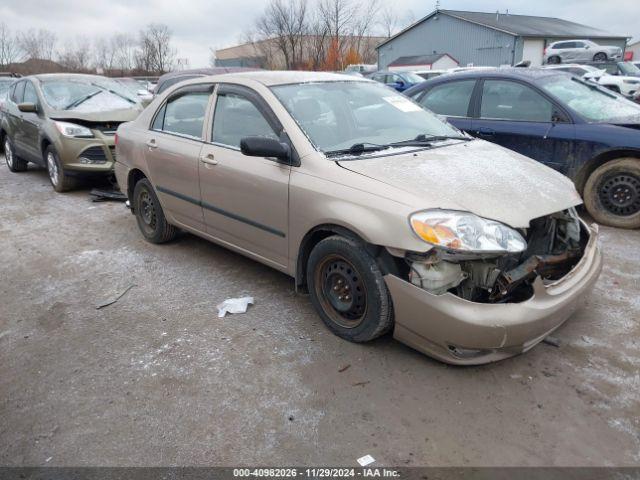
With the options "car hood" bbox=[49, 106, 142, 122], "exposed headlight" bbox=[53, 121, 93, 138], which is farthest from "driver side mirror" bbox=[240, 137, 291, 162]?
"car hood" bbox=[49, 106, 142, 122]

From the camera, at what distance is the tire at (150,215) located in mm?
4891

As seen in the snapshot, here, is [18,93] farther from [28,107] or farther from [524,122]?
[524,122]

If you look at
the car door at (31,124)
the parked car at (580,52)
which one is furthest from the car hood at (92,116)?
the parked car at (580,52)

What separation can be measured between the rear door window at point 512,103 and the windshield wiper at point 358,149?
293cm

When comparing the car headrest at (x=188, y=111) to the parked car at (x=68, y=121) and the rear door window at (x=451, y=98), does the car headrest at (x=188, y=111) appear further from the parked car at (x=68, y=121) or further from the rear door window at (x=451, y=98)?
the rear door window at (x=451, y=98)

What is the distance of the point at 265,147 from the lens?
3.21 m

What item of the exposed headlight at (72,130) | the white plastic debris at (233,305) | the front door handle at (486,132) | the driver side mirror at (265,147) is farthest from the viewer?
the exposed headlight at (72,130)

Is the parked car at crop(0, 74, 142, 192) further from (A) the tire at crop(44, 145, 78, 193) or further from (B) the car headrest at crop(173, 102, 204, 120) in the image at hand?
(B) the car headrest at crop(173, 102, 204, 120)

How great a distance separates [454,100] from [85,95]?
5.66 m

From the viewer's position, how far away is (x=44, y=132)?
7258 mm

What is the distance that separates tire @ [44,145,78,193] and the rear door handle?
4.13m

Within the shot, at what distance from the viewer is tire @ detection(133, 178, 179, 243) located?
489cm

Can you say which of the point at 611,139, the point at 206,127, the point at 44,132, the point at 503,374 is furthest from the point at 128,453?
the point at 44,132

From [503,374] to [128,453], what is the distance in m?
2.05
